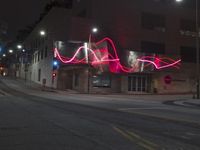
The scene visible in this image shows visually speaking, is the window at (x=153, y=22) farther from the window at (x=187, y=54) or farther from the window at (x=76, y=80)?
the window at (x=76, y=80)

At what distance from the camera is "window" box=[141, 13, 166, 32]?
61656 millimetres

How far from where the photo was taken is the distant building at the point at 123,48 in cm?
5484

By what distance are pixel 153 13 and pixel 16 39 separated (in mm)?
72709

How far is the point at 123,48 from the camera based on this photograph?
56.9 meters

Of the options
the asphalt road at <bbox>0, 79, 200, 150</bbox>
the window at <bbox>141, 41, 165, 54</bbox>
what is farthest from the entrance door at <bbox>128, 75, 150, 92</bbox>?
the asphalt road at <bbox>0, 79, 200, 150</bbox>

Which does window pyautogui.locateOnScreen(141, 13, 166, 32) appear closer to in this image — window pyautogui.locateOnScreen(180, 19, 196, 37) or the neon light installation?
window pyautogui.locateOnScreen(180, 19, 196, 37)

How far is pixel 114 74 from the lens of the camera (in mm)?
56969

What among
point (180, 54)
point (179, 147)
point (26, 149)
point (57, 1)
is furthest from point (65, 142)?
point (57, 1)

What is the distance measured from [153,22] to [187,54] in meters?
8.88

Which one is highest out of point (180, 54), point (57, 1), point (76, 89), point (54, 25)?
point (57, 1)

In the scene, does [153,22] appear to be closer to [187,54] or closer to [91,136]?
[187,54]

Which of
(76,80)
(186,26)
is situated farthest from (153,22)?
(76,80)

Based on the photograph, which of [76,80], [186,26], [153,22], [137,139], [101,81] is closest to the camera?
[137,139]

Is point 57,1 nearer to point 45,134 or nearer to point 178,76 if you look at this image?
point 178,76
